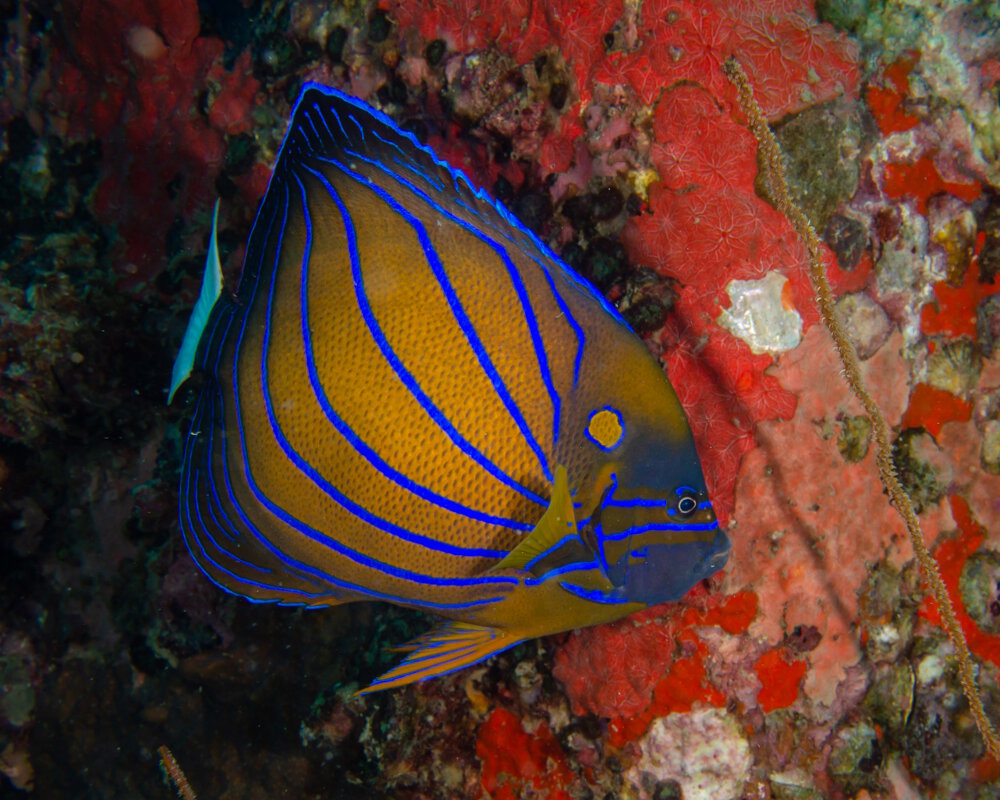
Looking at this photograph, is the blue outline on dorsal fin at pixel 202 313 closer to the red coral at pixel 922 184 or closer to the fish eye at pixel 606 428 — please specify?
the fish eye at pixel 606 428

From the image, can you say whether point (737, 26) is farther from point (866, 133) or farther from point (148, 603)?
point (148, 603)

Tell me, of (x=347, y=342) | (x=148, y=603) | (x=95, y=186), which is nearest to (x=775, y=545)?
(x=347, y=342)

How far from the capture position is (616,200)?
2.61 meters

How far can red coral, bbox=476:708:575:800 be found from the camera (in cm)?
281

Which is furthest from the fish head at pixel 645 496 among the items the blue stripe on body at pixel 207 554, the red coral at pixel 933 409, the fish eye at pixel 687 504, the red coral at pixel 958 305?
the red coral at pixel 958 305

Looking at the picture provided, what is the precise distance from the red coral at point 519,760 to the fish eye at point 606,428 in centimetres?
195

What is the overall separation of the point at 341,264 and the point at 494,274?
429mm

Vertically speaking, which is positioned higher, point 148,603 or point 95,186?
point 95,186

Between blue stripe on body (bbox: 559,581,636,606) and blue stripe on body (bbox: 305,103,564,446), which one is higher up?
blue stripe on body (bbox: 305,103,564,446)

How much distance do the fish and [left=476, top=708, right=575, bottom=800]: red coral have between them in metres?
1.49

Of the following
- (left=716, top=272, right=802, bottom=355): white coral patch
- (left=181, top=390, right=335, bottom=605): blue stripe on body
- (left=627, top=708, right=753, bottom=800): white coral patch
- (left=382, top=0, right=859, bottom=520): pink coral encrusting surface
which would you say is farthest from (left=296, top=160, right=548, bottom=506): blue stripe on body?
(left=627, top=708, right=753, bottom=800): white coral patch

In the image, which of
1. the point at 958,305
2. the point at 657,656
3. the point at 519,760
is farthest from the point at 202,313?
the point at 958,305

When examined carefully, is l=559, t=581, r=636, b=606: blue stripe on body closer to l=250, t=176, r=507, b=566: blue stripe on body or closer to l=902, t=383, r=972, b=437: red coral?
l=250, t=176, r=507, b=566: blue stripe on body

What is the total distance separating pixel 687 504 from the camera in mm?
1509
